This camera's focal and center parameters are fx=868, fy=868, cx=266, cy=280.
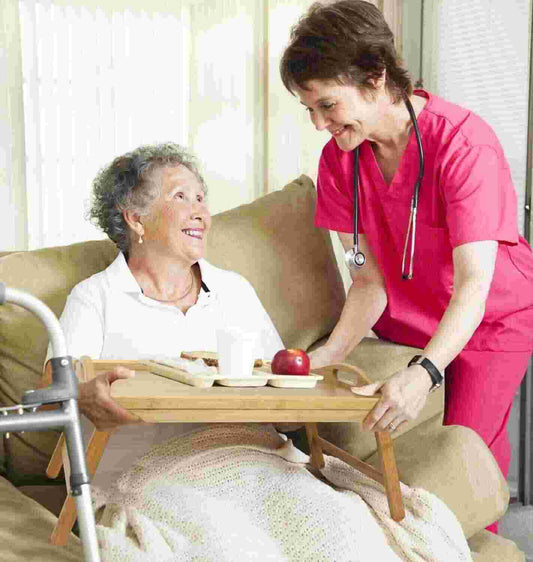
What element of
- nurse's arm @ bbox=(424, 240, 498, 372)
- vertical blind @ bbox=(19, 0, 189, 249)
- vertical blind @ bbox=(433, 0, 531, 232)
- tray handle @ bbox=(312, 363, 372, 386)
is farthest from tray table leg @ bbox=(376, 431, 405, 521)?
vertical blind @ bbox=(19, 0, 189, 249)

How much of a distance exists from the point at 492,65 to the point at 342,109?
1527mm

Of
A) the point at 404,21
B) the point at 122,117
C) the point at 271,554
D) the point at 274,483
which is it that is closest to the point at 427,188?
the point at 274,483

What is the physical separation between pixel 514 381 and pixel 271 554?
813 mm

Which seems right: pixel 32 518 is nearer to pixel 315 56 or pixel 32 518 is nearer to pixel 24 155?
pixel 315 56

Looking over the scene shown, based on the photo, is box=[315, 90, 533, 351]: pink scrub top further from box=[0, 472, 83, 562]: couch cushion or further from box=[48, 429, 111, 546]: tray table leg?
box=[0, 472, 83, 562]: couch cushion

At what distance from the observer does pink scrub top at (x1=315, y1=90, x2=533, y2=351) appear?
1.75 m

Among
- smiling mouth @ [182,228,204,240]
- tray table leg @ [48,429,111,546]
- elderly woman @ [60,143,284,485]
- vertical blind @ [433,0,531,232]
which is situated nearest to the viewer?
tray table leg @ [48,429,111,546]

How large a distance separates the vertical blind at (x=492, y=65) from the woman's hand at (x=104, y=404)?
1.93 metres

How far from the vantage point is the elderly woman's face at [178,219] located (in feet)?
6.36

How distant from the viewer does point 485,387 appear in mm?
1930

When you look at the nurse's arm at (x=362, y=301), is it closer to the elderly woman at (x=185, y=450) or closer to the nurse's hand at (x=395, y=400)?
the elderly woman at (x=185, y=450)

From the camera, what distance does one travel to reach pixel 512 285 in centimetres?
194

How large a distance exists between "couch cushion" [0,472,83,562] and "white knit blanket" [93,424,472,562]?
0.07 metres

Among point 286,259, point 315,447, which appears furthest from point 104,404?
point 286,259
